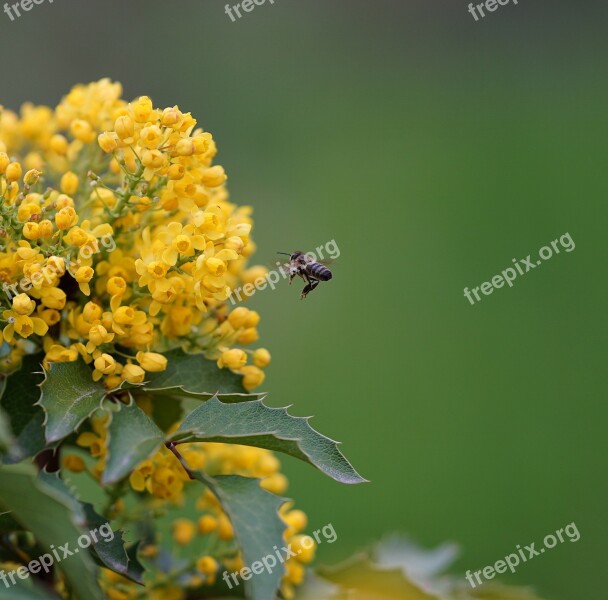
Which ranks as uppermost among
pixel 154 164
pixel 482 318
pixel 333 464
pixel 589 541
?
pixel 154 164

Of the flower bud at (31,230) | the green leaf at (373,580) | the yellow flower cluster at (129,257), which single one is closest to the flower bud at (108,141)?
the yellow flower cluster at (129,257)

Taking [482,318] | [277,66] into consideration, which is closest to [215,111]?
[277,66]

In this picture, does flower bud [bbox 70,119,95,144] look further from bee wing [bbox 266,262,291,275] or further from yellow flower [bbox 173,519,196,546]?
yellow flower [bbox 173,519,196,546]

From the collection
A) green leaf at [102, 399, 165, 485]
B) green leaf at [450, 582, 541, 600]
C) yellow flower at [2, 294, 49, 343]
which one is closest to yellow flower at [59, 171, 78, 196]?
yellow flower at [2, 294, 49, 343]

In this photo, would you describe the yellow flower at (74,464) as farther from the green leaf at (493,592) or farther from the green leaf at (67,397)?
the green leaf at (493,592)

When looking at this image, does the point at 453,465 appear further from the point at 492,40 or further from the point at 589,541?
the point at 492,40

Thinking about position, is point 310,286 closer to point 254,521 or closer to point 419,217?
point 254,521

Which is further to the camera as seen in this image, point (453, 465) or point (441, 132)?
point (441, 132)

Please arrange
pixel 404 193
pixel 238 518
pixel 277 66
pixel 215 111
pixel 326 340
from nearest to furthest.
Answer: pixel 238 518
pixel 326 340
pixel 404 193
pixel 215 111
pixel 277 66

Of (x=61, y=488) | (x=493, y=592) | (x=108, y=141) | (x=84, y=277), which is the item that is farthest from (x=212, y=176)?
(x=493, y=592)
